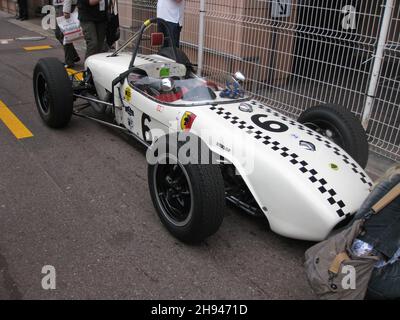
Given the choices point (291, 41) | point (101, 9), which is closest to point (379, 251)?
point (291, 41)

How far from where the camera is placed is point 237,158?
2975 millimetres

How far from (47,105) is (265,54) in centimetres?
284

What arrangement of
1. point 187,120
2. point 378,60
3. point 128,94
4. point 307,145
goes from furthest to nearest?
point 378,60 → point 128,94 → point 187,120 → point 307,145

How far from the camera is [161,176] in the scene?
3.05 meters

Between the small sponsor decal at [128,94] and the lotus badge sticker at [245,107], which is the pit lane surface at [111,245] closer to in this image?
the small sponsor decal at [128,94]

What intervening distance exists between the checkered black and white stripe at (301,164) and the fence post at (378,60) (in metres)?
1.87

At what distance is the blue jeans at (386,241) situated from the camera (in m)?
2.23

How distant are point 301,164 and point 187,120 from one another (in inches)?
39.9

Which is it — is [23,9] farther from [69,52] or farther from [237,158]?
[237,158]

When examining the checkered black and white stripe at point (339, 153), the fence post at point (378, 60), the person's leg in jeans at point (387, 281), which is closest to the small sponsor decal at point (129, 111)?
the checkered black and white stripe at point (339, 153)

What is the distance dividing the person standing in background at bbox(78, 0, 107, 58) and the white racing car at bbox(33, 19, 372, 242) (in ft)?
8.54

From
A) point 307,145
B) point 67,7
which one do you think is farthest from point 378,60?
point 67,7
